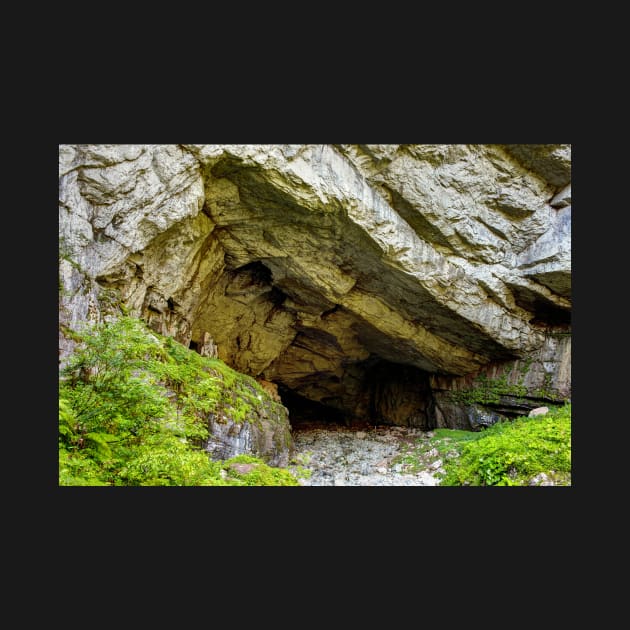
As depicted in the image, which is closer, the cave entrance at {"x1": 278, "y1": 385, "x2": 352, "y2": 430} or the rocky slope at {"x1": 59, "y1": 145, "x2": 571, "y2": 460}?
the rocky slope at {"x1": 59, "y1": 145, "x2": 571, "y2": 460}

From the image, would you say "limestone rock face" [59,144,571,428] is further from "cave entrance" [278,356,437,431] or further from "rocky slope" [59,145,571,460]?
"cave entrance" [278,356,437,431]

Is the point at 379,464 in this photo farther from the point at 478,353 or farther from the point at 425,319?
the point at 478,353

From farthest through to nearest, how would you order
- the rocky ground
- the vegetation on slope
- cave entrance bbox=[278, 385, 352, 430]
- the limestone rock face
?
cave entrance bbox=[278, 385, 352, 430]
the rocky ground
the limestone rock face
the vegetation on slope

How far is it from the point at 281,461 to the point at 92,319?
4.70 meters

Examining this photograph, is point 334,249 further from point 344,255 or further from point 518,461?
point 518,461

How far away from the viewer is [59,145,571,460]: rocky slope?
7.15m

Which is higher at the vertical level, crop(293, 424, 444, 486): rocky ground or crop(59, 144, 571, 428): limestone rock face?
crop(59, 144, 571, 428): limestone rock face

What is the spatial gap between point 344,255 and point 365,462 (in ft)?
17.8

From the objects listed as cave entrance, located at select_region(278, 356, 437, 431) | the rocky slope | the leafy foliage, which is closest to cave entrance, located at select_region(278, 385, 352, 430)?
cave entrance, located at select_region(278, 356, 437, 431)

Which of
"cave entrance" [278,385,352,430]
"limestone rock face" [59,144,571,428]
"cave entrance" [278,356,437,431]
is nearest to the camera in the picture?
"limestone rock face" [59,144,571,428]

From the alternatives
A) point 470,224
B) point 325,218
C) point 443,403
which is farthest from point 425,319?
point 325,218

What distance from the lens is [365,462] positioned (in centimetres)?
962

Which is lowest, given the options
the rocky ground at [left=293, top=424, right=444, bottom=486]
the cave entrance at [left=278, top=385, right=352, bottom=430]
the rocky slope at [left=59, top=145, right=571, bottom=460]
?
the cave entrance at [left=278, top=385, right=352, bottom=430]

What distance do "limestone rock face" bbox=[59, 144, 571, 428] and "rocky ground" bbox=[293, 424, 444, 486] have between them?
145 inches
